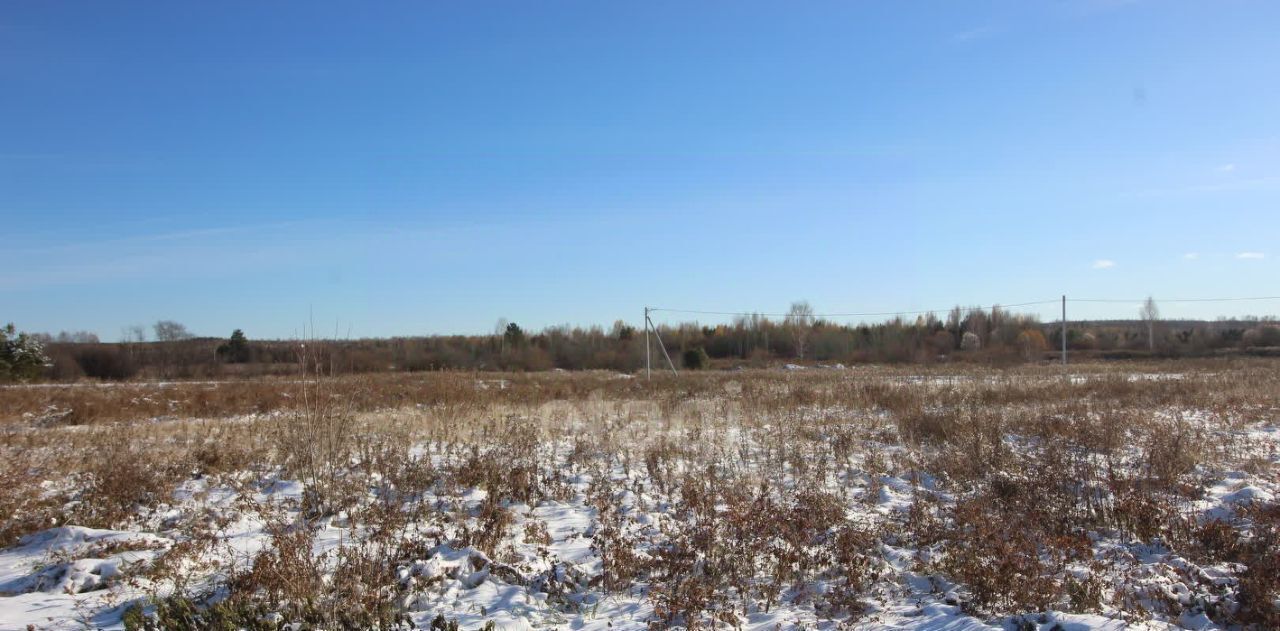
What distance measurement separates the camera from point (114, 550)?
6320 mm

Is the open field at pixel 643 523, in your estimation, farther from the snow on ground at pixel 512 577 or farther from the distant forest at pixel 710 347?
the distant forest at pixel 710 347

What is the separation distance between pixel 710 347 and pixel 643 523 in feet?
166

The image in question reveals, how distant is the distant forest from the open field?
1028 inches

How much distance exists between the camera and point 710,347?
57594 mm

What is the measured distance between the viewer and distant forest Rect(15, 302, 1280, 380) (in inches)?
1548

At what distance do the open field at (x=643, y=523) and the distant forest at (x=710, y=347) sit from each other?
26.1 meters

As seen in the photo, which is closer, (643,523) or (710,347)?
(643,523)

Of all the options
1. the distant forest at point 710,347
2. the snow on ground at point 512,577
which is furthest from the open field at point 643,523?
the distant forest at point 710,347

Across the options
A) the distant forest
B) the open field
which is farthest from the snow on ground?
the distant forest

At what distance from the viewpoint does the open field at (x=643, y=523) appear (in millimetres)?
5230

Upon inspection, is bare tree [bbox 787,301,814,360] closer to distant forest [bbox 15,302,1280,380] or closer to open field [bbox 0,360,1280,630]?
distant forest [bbox 15,302,1280,380]

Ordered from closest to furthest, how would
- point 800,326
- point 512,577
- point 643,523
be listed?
point 512,577, point 643,523, point 800,326

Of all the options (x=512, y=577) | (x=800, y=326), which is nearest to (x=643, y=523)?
(x=512, y=577)

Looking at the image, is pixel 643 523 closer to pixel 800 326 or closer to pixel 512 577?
pixel 512 577
